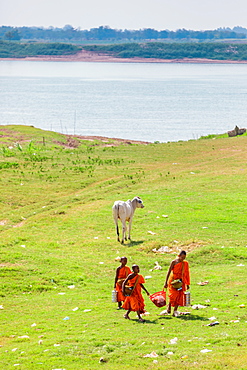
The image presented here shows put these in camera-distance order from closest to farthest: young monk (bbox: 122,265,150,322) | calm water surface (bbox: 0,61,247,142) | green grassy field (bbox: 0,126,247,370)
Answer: green grassy field (bbox: 0,126,247,370)
young monk (bbox: 122,265,150,322)
calm water surface (bbox: 0,61,247,142)

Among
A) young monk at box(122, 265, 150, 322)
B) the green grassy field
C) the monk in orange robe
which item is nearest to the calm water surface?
the green grassy field

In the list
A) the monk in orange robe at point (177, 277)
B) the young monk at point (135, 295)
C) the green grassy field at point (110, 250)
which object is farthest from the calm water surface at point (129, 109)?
the young monk at point (135, 295)

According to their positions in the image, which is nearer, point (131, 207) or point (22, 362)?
point (22, 362)

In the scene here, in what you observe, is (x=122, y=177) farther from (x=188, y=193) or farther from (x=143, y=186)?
(x=188, y=193)

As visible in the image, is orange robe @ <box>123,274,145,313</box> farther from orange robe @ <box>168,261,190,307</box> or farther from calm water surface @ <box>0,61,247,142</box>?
calm water surface @ <box>0,61,247,142</box>

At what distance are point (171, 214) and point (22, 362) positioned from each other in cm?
1697

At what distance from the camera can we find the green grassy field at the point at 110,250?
39.0 ft

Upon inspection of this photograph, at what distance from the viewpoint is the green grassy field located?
11898 millimetres

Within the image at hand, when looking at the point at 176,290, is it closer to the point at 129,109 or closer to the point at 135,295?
the point at 135,295

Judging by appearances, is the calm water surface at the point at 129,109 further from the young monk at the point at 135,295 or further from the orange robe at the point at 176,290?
the young monk at the point at 135,295

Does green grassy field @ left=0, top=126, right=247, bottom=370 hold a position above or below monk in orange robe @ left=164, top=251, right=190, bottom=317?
below

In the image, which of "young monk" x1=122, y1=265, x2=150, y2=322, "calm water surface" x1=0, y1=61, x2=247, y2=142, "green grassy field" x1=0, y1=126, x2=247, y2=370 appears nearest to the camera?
"green grassy field" x1=0, y1=126, x2=247, y2=370

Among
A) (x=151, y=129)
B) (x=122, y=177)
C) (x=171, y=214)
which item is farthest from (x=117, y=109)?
(x=171, y=214)

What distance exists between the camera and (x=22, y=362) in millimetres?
11656
